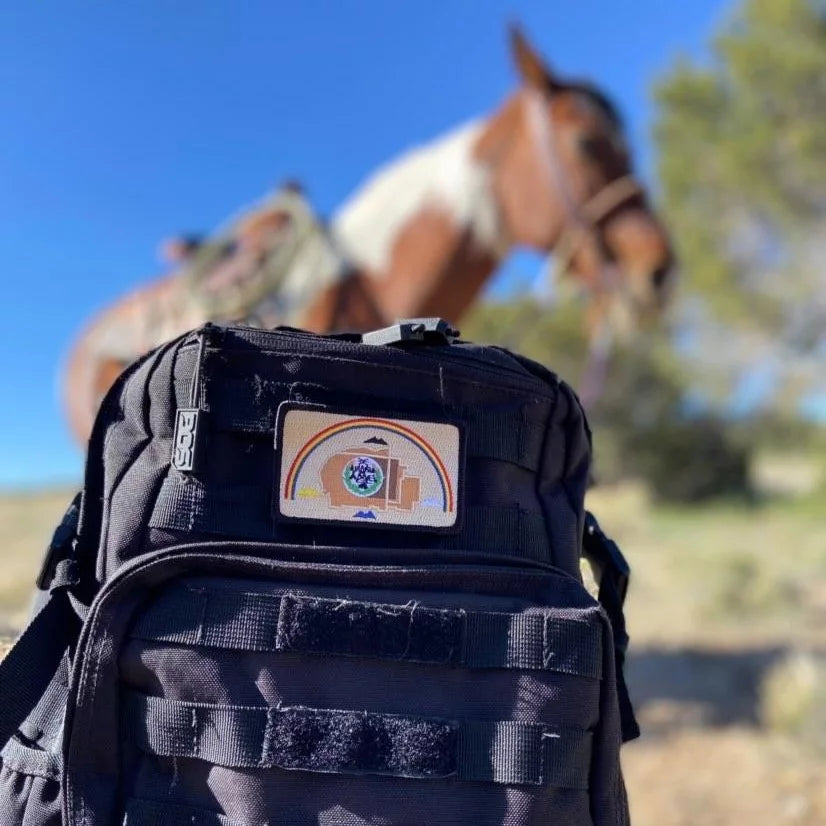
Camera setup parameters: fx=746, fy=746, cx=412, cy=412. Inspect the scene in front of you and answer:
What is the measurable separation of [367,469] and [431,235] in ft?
5.27

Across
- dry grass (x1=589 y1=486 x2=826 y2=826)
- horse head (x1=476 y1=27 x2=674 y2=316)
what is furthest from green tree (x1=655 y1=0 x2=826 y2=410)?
horse head (x1=476 y1=27 x2=674 y2=316)

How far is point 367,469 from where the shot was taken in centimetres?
65

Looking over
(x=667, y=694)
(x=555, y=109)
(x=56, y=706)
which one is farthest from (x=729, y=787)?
(x=555, y=109)

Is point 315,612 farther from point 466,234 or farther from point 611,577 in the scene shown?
point 466,234

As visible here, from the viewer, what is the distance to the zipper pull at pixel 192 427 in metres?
0.61

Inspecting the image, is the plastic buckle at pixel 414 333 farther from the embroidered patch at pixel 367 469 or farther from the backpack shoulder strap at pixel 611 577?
the backpack shoulder strap at pixel 611 577

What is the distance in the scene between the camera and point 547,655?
60 centimetres

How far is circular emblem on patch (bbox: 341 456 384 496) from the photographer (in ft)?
2.12

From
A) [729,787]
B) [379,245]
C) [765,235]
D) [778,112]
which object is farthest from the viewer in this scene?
[765,235]

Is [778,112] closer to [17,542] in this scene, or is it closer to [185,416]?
[185,416]

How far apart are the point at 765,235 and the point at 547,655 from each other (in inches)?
265

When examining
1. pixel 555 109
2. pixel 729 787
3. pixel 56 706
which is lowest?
pixel 729 787

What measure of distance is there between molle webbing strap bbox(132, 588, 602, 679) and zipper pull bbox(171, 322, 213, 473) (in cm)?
10

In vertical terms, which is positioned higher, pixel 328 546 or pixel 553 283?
pixel 553 283
